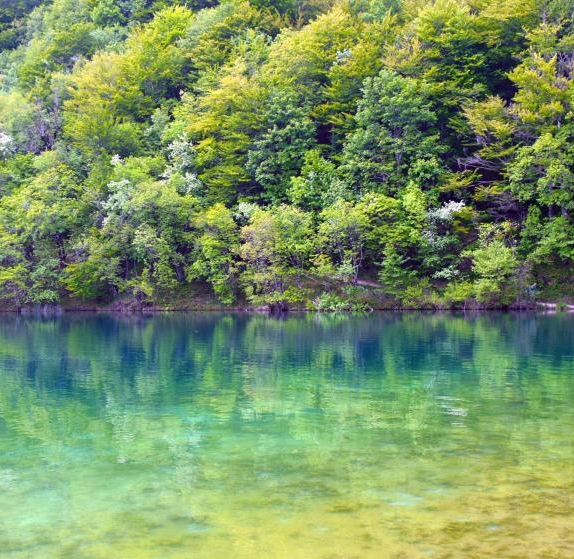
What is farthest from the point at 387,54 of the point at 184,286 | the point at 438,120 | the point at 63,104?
the point at 63,104

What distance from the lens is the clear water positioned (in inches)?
248

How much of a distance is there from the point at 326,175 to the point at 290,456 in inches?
1449

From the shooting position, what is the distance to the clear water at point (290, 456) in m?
6.29

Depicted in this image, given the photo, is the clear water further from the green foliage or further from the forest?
the forest

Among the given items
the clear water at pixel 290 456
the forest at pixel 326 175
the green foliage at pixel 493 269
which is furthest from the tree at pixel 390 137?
the clear water at pixel 290 456

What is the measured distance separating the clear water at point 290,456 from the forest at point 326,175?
21.0 m

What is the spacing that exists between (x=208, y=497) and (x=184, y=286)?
128 feet

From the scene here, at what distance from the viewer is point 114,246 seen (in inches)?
1786

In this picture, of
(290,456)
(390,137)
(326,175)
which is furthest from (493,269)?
(290,456)

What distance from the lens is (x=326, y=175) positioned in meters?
44.7

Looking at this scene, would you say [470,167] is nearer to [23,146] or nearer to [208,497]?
[23,146]

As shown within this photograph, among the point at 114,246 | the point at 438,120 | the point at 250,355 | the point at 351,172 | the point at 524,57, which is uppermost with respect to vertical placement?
the point at 524,57

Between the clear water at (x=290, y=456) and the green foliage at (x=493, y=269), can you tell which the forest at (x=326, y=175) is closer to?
the green foliage at (x=493, y=269)

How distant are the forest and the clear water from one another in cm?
2102
